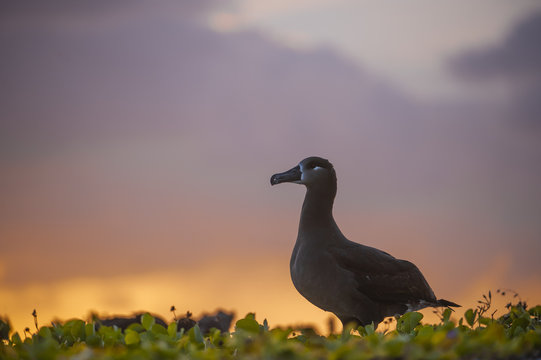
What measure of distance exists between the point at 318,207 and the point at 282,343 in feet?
9.88

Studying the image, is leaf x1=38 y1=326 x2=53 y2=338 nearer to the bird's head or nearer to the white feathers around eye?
the bird's head

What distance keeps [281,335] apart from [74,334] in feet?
8.54

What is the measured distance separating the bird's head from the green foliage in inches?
81.2

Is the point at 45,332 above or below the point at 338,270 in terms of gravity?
below

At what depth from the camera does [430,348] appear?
4.53 metres

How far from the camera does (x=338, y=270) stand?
791cm

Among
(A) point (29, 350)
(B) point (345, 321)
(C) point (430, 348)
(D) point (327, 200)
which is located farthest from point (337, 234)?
(A) point (29, 350)

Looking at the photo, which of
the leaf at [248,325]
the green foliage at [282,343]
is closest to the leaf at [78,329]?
the green foliage at [282,343]

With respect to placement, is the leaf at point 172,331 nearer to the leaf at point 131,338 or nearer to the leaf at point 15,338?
the leaf at point 131,338

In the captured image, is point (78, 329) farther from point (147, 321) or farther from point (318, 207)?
point (318, 207)

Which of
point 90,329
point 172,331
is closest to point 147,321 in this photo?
point 172,331

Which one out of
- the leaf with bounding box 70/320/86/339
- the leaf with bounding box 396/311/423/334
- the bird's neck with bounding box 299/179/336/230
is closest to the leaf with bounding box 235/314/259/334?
the leaf with bounding box 70/320/86/339

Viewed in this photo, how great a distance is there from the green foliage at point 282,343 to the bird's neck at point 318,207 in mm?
1528

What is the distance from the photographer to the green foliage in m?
4.25
